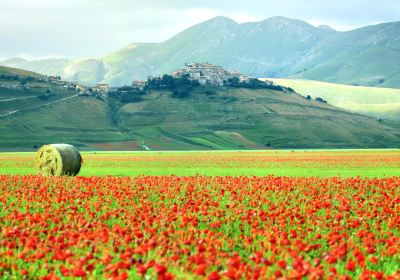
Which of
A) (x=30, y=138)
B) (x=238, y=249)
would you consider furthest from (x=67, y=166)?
(x=30, y=138)

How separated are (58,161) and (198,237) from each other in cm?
3025

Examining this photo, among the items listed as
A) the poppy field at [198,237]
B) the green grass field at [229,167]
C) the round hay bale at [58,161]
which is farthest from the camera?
the green grass field at [229,167]

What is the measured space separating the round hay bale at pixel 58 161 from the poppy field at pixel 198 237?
560 inches

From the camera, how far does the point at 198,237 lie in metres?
15.4

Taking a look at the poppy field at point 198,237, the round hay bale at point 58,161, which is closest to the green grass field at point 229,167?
the round hay bale at point 58,161

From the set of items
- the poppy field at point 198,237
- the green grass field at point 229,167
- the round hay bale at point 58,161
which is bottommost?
the green grass field at point 229,167

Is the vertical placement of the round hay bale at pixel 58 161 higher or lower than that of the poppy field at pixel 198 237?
lower

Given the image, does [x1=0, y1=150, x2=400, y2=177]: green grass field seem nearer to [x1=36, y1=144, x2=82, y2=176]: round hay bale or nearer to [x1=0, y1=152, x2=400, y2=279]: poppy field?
[x1=36, y1=144, x2=82, y2=176]: round hay bale

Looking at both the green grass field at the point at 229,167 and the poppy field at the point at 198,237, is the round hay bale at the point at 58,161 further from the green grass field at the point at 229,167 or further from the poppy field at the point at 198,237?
the poppy field at the point at 198,237

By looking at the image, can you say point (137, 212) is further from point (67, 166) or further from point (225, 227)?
point (67, 166)

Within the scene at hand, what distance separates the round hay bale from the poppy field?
14.2m

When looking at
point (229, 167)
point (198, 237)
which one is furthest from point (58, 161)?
point (198, 237)

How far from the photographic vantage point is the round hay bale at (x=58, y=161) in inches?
1726

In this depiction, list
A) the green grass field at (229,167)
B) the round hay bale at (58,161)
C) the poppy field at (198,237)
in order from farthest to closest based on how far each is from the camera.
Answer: the green grass field at (229,167), the round hay bale at (58,161), the poppy field at (198,237)
